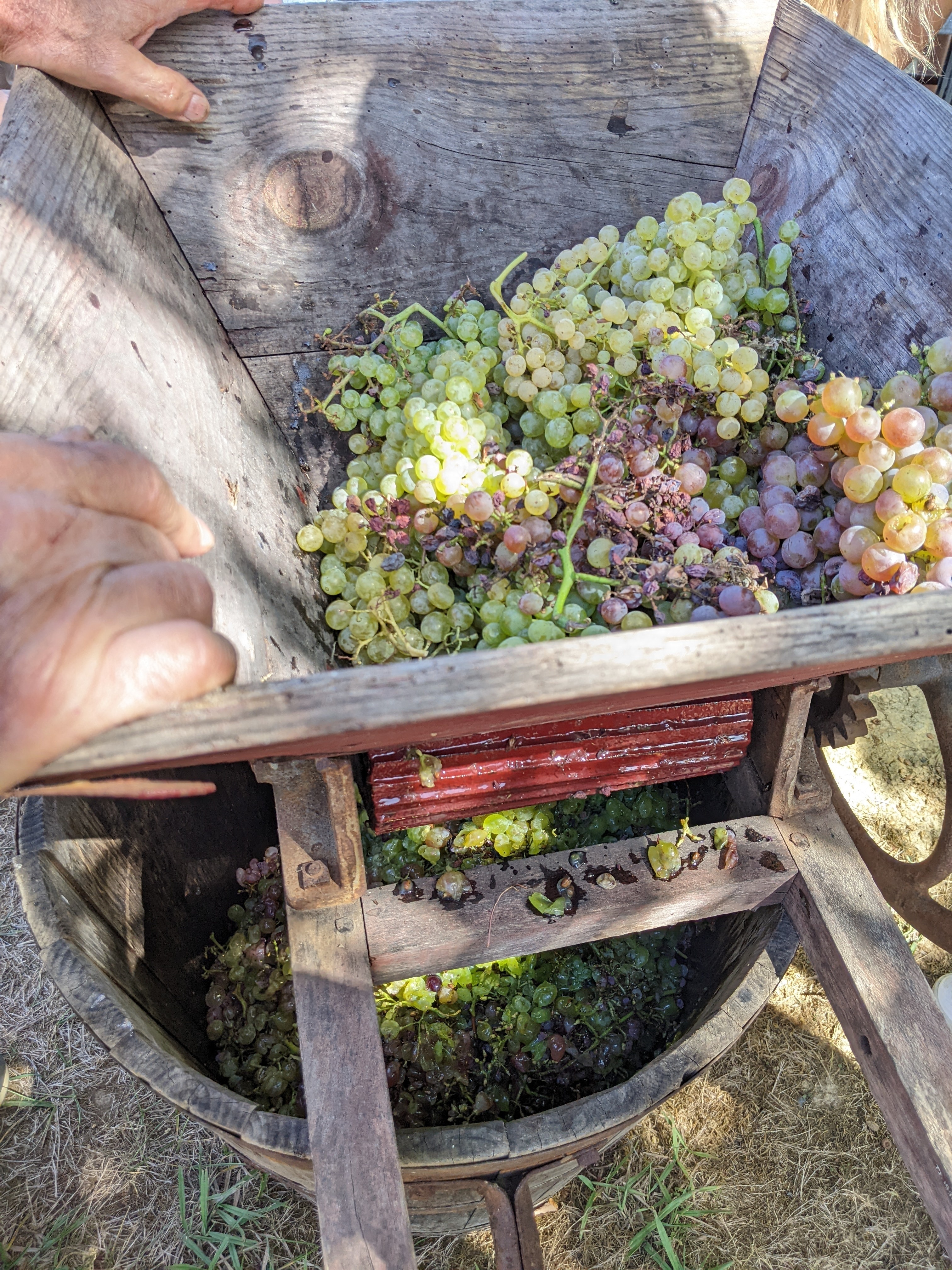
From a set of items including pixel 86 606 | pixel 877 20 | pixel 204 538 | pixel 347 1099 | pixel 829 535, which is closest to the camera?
pixel 86 606

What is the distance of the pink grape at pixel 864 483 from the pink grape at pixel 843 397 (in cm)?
9

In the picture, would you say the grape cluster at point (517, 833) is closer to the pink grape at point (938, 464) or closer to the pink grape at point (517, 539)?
the pink grape at point (517, 539)

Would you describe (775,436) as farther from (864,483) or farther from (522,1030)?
(522,1030)

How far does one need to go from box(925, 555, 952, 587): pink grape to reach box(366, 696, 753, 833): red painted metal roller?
1.12 feet

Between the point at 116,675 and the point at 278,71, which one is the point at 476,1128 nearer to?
the point at 116,675

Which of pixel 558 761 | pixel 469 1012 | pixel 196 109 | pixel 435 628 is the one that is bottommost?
pixel 469 1012

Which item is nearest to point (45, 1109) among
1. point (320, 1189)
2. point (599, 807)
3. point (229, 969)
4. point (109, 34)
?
point (229, 969)

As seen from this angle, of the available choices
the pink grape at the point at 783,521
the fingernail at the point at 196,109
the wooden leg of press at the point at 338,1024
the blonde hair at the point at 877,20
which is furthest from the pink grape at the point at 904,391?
the blonde hair at the point at 877,20

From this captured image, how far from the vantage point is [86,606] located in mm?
619

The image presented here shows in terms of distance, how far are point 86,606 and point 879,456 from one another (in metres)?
1.03

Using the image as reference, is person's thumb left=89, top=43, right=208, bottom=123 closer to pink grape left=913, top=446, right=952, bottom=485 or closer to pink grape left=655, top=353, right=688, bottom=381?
pink grape left=655, top=353, right=688, bottom=381

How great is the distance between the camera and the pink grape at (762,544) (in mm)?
1226

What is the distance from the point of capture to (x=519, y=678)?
2.15ft

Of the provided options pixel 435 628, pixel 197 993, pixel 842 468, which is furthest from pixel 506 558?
pixel 197 993
